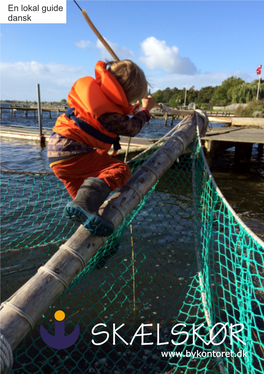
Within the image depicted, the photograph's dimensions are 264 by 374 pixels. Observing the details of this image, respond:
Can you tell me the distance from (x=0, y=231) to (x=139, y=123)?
15.2ft

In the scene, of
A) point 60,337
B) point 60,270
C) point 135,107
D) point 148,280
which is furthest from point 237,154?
point 60,270

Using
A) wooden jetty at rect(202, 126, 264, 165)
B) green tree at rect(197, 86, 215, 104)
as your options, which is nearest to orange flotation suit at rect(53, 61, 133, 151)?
wooden jetty at rect(202, 126, 264, 165)

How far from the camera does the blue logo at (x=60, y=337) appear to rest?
3256 mm

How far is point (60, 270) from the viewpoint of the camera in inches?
60.4

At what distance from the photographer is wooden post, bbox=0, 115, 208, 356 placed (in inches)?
52.8

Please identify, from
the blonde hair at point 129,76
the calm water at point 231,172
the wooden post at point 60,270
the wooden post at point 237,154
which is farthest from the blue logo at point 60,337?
the wooden post at point 237,154

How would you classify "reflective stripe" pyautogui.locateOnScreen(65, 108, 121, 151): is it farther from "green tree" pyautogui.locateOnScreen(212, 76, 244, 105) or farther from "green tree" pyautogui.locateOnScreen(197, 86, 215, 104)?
"green tree" pyautogui.locateOnScreen(197, 86, 215, 104)

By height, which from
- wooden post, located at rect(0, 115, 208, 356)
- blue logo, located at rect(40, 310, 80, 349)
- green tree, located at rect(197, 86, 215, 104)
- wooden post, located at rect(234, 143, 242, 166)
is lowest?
blue logo, located at rect(40, 310, 80, 349)

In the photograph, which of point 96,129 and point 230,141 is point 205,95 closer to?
point 230,141

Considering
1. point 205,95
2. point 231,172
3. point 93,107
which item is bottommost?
point 231,172

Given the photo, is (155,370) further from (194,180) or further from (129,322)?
(194,180)

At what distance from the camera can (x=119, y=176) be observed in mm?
1980

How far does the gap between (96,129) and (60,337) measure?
8.97ft

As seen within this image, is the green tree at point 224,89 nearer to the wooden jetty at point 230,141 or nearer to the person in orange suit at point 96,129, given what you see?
the wooden jetty at point 230,141
